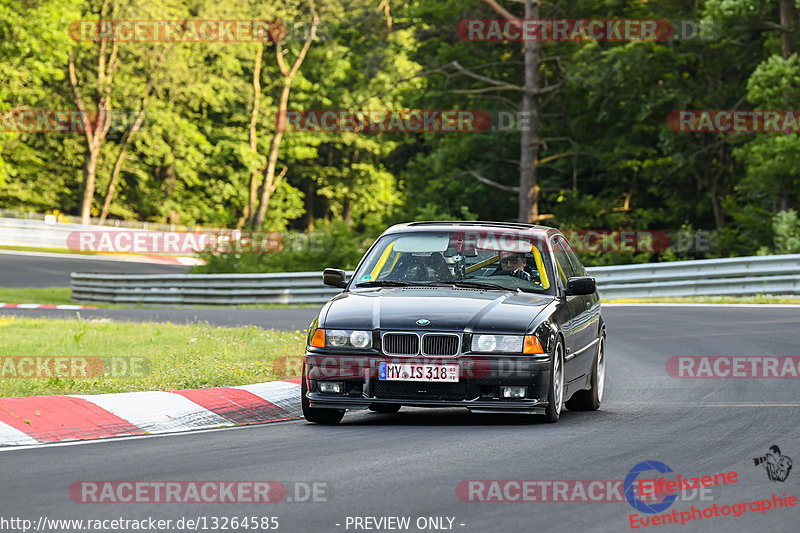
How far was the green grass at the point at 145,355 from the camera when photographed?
11109 millimetres

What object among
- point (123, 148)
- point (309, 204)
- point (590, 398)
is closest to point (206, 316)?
point (590, 398)

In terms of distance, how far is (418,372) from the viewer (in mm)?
8961

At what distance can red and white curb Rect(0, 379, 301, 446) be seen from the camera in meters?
8.62

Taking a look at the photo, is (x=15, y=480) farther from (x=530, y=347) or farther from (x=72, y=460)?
(x=530, y=347)

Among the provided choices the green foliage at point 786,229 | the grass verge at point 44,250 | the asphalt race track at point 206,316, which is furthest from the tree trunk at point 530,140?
the grass verge at point 44,250

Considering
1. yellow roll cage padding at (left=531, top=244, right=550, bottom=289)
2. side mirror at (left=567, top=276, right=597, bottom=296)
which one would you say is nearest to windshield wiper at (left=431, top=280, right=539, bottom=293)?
yellow roll cage padding at (left=531, top=244, right=550, bottom=289)

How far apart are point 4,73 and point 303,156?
65.8ft

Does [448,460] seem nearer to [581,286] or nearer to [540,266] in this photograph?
[581,286]

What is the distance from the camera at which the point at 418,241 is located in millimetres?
10586

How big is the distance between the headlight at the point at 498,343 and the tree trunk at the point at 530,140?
25121 mm

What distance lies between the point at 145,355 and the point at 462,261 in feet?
16.7

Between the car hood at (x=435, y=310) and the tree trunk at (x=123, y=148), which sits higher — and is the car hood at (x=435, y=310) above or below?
below

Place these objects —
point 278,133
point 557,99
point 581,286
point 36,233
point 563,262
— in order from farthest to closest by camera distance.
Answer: point 278,133, point 36,233, point 557,99, point 563,262, point 581,286

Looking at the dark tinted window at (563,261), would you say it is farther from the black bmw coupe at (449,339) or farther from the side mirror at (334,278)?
the side mirror at (334,278)
